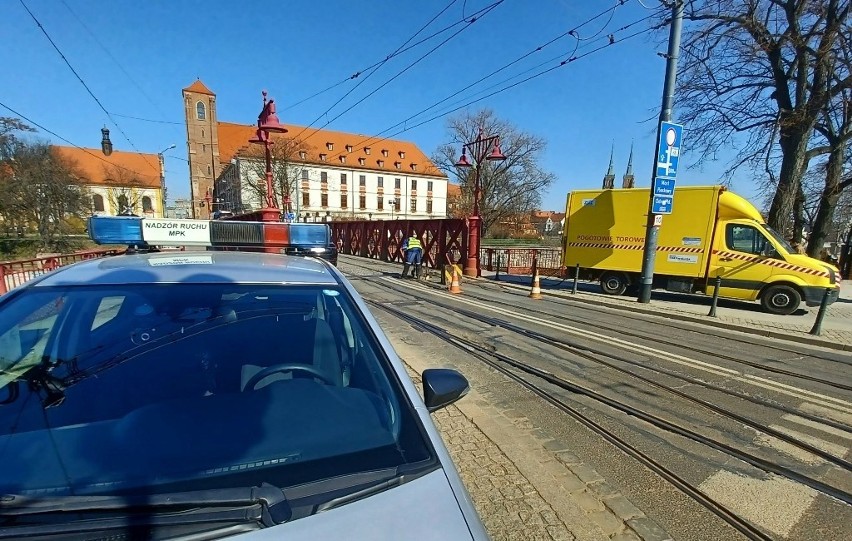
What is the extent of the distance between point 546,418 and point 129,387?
140 inches

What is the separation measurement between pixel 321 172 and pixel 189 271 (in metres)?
75.9

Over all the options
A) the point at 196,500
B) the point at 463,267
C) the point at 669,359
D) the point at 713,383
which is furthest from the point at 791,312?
the point at 196,500

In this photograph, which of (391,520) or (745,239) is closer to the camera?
(391,520)

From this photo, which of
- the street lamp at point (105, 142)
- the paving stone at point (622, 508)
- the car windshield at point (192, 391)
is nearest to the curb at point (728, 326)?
the paving stone at point (622, 508)

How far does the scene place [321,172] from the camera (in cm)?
7288

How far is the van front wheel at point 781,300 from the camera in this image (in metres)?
9.98

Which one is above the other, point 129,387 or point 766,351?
point 129,387

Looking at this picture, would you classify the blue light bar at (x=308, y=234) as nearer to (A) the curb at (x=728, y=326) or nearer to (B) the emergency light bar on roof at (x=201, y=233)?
(B) the emergency light bar on roof at (x=201, y=233)

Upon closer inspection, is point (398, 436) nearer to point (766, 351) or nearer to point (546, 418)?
point (546, 418)

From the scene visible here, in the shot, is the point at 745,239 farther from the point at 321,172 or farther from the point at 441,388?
the point at 321,172

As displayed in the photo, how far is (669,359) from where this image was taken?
5.96m

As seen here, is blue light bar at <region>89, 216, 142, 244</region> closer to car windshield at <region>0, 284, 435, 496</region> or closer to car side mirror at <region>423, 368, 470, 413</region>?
car windshield at <region>0, 284, 435, 496</region>

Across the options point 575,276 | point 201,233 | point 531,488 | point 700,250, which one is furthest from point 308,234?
point 700,250

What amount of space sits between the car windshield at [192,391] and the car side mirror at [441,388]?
0.24m
